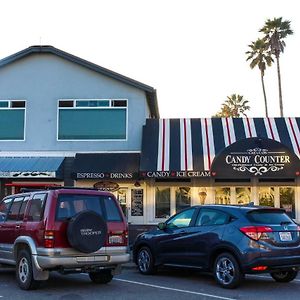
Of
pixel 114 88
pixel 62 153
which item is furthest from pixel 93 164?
pixel 114 88

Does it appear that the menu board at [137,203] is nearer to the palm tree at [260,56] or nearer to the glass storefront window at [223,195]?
the glass storefront window at [223,195]

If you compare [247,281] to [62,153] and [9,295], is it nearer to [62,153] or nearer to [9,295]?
[9,295]

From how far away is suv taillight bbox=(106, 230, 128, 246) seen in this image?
→ 994 centimetres

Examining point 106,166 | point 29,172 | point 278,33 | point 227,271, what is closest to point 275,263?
point 227,271

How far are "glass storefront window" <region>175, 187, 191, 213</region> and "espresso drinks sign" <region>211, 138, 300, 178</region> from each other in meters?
2.23

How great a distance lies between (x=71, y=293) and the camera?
31.2ft

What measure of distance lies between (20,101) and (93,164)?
442 centimetres

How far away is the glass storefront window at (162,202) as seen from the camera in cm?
2048

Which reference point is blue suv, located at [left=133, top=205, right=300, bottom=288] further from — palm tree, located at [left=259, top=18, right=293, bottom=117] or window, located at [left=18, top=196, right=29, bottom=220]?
palm tree, located at [left=259, top=18, right=293, bottom=117]

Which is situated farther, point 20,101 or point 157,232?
point 20,101

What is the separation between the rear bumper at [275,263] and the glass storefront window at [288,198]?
10.3 metres

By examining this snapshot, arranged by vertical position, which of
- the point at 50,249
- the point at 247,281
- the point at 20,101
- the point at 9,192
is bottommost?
the point at 247,281

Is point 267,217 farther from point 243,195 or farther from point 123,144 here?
point 123,144

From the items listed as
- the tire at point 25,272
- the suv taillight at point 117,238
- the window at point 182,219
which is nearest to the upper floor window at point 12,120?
the window at point 182,219
